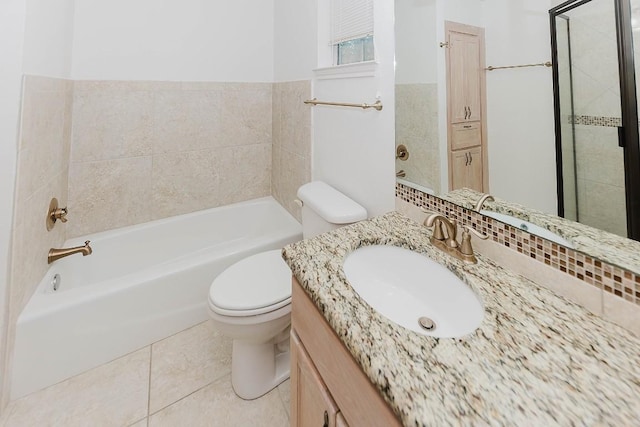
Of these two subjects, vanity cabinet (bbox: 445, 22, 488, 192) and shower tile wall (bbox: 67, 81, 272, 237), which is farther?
shower tile wall (bbox: 67, 81, 272, 237)

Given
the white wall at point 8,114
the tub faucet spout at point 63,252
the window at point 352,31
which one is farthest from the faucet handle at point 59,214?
the window at point 352,31

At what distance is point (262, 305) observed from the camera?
1137mm

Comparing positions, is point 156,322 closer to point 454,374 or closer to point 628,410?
point 454,374

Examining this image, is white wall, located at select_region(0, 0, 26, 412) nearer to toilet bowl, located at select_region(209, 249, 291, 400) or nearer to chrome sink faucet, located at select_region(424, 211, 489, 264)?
toilet bowl, located at select_region(209, 249, 291, 400)

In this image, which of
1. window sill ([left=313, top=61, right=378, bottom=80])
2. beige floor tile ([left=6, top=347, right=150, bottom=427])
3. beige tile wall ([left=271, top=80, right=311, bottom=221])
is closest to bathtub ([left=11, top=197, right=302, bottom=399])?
beige floor tile ([left=6, top=347, right=150, bottom=427])

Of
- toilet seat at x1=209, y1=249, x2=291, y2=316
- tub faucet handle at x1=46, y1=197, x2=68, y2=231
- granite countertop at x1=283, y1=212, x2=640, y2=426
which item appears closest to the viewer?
granite countertop at x1=283, y1=212, x2=640, y2=426

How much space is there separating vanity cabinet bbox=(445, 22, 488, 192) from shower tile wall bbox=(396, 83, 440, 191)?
8cm

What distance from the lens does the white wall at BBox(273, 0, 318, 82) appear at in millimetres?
1707

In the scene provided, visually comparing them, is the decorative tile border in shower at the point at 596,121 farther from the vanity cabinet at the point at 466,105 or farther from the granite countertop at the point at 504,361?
the granite countertop at the point at 504,361

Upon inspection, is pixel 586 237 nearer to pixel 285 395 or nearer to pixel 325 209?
pixel 325 209

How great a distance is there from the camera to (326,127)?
1645 millimetres

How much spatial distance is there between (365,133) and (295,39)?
1079 mm

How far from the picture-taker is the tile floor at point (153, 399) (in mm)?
1159

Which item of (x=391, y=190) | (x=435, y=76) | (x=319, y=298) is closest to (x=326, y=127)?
(x=391, y=190)
